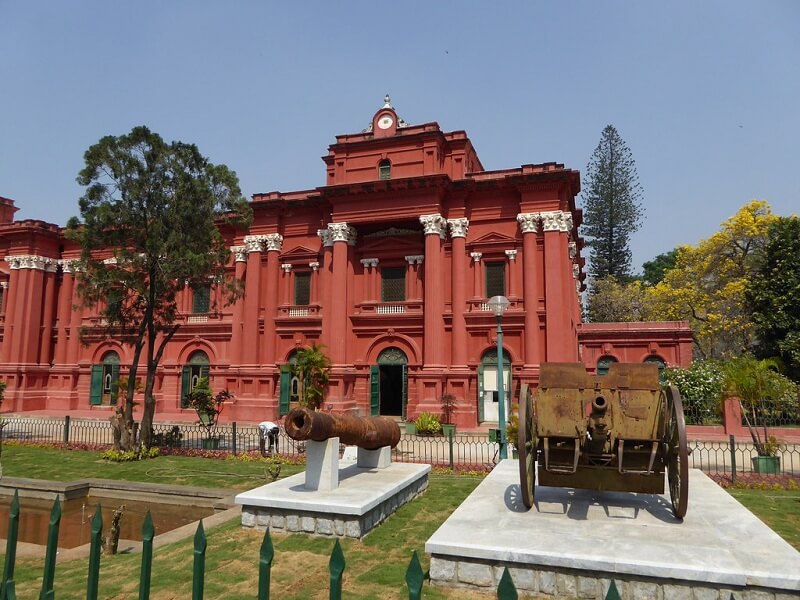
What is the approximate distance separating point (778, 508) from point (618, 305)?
29305 millimetres

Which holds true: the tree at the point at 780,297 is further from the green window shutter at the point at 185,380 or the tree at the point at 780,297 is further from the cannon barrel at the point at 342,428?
the green window shutter at the point at 185,380

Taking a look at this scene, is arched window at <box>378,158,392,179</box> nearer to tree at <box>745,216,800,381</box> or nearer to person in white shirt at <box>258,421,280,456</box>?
person in white shirt at <box>258,421,280,456</box>

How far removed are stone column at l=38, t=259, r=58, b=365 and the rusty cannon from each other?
31087 mm

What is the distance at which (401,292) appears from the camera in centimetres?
2384

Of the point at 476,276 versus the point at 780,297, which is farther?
the point at 780,297

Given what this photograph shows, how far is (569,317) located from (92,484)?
1683cm

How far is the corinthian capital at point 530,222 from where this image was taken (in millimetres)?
21609

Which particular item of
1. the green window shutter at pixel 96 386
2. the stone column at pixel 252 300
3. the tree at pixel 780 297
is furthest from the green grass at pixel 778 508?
the green window shutter at pixel 96 386

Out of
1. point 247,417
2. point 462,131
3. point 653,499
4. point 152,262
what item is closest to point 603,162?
point 462,131

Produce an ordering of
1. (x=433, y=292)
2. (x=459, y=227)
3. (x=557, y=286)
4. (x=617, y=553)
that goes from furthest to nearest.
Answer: (x=459, y=227) < (x=433, y=292) < (x=557, y=286) < (x=617, y=553)

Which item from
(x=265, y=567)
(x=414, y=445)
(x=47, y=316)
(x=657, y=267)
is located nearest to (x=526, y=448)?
(x=265, y=567)

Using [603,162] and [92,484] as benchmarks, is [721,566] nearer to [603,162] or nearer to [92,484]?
[92,484]

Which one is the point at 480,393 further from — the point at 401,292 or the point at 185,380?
the point at 185,380

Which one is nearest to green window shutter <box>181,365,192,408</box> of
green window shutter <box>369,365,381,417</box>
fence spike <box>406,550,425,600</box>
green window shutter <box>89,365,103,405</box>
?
green window shutter <box>89,365,103,405</box>
